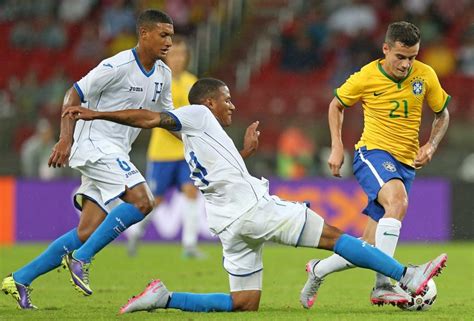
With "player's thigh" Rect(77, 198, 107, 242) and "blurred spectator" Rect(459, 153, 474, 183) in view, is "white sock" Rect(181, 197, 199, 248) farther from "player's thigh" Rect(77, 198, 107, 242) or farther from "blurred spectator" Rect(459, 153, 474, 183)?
"blurred spectator" Rect(459, 153, 474, 183)

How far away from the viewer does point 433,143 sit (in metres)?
8.19

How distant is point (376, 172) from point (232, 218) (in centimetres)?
137

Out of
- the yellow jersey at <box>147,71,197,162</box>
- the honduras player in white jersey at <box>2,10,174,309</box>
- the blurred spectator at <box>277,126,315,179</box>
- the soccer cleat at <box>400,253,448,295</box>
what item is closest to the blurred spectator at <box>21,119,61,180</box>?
the blurred spectator at <box>277,126,315,179</box>

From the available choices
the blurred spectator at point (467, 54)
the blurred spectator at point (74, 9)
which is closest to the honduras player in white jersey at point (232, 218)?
the blurred spectator at point (467, 54)

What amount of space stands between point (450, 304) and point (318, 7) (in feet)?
51.6

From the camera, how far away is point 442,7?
2219cm

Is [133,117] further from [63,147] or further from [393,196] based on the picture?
[393,196]

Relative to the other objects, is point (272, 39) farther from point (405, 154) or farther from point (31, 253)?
point (405, 154)

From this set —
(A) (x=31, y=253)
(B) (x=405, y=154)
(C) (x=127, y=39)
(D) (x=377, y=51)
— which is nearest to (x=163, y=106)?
(B) (x=405, y=154)

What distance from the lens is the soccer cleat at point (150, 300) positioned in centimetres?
732

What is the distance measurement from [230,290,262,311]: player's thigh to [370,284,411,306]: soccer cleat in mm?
911

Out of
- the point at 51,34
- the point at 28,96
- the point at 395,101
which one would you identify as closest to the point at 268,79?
the point at 28,96

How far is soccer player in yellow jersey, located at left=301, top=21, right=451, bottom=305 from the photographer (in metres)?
8.01

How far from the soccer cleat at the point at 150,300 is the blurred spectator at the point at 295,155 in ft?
37.2
